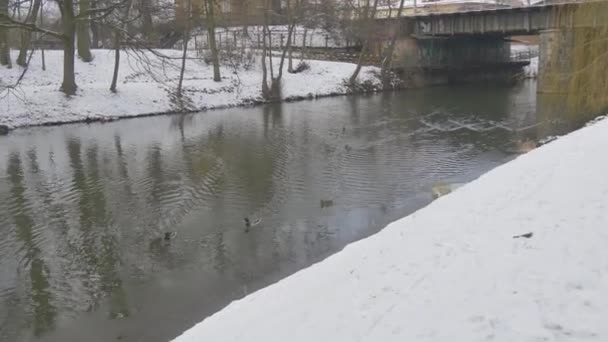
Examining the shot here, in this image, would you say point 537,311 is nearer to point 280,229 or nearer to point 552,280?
point 552,280

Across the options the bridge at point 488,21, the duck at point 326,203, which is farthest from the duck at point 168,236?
the bridge at point 488,21

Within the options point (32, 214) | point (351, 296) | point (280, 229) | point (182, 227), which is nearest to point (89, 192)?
point (32, 214)

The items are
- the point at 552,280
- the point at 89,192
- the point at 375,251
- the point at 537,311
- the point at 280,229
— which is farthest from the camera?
the point at 89,192

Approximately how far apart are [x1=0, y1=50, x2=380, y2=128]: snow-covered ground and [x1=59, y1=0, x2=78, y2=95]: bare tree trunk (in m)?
0.65

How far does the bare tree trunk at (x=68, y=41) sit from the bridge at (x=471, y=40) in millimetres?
22075

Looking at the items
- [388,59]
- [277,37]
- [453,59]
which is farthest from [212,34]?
[453,59]

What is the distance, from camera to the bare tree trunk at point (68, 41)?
27.3m

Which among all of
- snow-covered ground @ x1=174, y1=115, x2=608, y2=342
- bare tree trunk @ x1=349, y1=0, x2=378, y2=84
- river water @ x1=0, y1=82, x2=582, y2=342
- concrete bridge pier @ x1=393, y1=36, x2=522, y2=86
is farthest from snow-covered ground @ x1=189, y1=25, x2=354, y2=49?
snow-covered ground @ x1=174, y1=115, x2=608, y2=342

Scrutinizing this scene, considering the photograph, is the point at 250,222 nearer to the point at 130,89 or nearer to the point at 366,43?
the point at 130,89

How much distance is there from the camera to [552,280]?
6.07 meters

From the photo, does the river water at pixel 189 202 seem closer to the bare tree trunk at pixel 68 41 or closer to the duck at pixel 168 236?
the duck at pixel 168 236

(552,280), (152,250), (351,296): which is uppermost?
(552,280)

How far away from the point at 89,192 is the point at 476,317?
47.6ft

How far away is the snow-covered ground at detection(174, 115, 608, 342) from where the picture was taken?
543 cm
